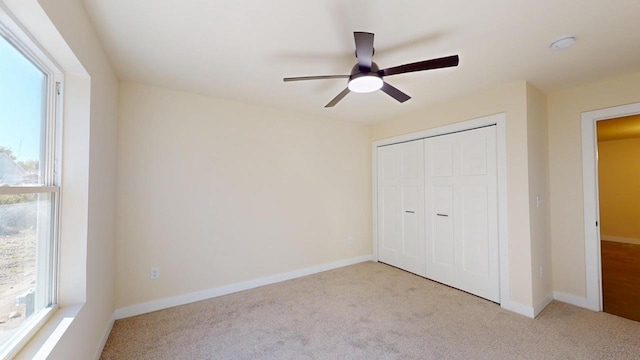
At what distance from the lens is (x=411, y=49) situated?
203cm

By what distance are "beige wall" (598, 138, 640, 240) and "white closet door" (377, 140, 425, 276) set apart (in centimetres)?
500

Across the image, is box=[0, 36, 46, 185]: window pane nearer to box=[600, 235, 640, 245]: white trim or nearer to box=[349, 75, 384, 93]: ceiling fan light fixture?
box=[349, 75, 384, 93]: ceiling fan light fixture

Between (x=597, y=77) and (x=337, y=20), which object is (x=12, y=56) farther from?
(x=597, y=77)

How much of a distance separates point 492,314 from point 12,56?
12.7ft

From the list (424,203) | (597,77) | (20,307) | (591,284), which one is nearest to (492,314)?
(591,284)

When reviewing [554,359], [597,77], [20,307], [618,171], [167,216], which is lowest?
[554,359]

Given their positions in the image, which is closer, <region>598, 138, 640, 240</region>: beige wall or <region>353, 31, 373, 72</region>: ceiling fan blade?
<region>353, 31, 373, 72</region>: ceiling fan blade

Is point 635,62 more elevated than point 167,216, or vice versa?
point 635,62

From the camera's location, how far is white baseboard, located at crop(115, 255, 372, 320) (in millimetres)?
2535

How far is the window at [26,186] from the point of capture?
43.1 inches

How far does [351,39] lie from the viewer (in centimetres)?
188

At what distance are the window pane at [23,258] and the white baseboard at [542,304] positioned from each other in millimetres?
3748

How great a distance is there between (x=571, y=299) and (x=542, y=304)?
431mm

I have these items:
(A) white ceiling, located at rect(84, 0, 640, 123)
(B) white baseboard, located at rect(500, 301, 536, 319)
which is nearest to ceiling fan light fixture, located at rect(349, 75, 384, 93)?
(A) white ceiling, located at rect(84, 0, 640, 123)
